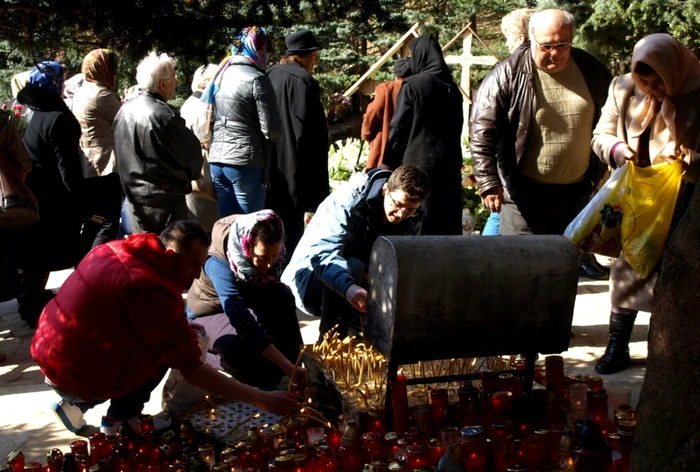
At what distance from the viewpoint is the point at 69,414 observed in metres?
4.21

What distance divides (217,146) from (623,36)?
6.69 m

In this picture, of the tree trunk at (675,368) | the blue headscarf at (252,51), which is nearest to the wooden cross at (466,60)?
the blue headscarf at (252,51)

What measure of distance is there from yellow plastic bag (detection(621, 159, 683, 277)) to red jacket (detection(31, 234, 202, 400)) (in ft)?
7.77

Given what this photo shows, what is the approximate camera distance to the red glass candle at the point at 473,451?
321 centimetres

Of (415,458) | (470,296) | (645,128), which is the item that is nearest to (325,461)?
(415,458)

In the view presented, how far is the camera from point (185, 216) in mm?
6145

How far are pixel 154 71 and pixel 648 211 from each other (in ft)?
10.7

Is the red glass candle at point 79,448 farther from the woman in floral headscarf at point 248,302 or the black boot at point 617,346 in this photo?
the black boot at point 617,346

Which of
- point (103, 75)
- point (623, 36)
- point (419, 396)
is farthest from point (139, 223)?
point (623, 36)

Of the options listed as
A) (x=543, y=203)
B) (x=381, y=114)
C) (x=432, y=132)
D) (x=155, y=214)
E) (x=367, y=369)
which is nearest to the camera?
(x=367, y=369)

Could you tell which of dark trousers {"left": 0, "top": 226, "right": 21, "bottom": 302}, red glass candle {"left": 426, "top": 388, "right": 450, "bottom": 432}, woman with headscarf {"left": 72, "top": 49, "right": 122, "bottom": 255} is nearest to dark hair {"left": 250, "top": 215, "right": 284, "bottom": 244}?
red glass candle {"left": 426, "top": 388, "right": 450, "bottom": 432}

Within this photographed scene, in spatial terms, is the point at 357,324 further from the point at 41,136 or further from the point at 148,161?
the point at 41,136

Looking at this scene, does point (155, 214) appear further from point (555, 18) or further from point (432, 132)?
point (555, 18)

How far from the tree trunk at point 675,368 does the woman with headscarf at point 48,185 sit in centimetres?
477
